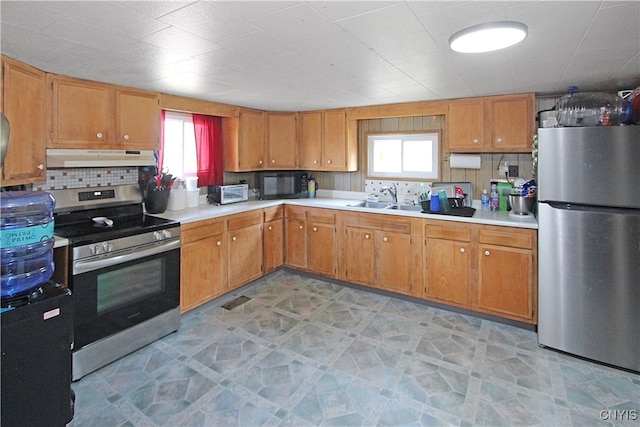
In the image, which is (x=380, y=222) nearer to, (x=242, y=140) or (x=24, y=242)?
(x=242, y=140)

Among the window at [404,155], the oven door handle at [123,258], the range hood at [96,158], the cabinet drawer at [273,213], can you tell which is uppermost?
the window at [404,155]

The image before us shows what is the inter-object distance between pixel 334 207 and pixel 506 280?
1.82 m

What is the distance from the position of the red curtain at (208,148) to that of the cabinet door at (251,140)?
26 cm

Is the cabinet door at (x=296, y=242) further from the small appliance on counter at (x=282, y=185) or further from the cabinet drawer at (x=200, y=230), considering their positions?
the cabinet drawer at (x=200, y=230)

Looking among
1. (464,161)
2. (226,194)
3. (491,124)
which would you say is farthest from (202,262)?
(491,124)

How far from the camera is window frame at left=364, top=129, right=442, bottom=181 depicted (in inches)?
157

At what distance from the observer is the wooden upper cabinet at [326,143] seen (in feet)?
14.2

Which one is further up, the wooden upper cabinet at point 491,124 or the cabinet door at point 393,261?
the wooden upper cabinet at point 491,124

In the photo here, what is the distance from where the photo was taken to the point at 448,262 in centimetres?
337

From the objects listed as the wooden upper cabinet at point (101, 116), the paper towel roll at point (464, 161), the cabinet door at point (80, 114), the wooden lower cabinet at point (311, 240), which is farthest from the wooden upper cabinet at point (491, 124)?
the cabinet door at point (80, 114)

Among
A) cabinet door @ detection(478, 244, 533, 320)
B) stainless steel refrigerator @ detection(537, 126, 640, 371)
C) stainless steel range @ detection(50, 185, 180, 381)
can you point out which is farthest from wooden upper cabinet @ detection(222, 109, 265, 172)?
stainless steel refrigerator @ detection(537, 126, 640, 371)

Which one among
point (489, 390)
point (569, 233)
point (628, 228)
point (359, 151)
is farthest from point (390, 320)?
point (359, 151)

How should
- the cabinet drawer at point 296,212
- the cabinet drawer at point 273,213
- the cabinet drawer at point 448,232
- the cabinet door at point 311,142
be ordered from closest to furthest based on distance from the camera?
the cabinet drawer at point 448,232 < the cabinet drawer at point 273,213 < the cabinet drawer at point 296,212 < the cabinet door at point 311,142

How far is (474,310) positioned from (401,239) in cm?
92
